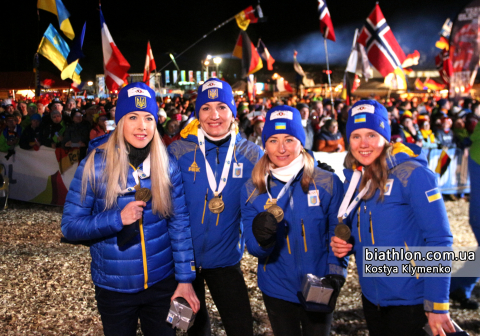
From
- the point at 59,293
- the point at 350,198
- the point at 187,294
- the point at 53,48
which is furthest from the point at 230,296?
the point at 53,48

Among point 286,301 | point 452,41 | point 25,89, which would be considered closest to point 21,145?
point 286,301

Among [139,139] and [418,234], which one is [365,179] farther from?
[139,139]

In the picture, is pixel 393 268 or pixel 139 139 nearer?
pixel 393 268

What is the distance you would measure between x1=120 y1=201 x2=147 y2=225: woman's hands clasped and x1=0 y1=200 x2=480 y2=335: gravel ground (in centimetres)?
221

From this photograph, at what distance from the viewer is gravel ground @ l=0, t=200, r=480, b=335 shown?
4.04m

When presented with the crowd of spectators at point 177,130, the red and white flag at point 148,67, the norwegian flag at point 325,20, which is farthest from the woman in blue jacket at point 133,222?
the red and white flag at point 148,67

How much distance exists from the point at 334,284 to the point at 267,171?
3.00ft

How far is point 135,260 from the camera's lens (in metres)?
2.41

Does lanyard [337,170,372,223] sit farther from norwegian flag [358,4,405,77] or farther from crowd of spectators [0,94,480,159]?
norwegian flag [358,4,405,77]

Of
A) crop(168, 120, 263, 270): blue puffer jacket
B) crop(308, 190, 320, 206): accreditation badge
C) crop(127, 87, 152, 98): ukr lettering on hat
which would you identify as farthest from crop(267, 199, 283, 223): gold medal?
crop(127, 87, 152, 98): ukr lettering on hat

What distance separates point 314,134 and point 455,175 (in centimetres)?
392

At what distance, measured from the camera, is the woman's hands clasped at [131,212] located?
227cm

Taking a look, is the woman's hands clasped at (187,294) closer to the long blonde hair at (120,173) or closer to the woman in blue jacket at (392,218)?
the long blonde hair at (120,173)

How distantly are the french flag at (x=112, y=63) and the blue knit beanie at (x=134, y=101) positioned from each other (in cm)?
792
